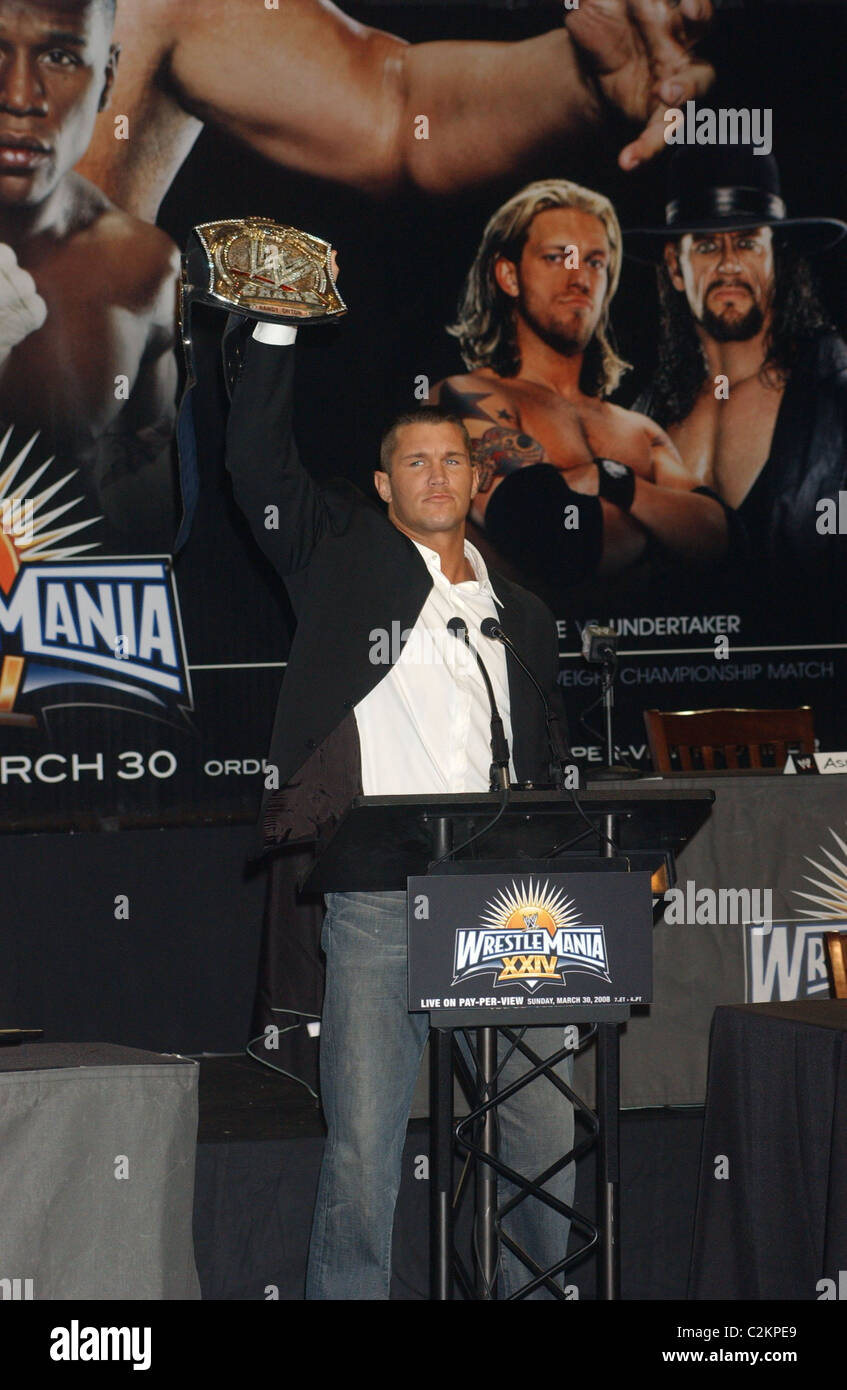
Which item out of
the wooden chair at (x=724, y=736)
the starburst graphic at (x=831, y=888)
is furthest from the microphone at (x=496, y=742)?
the wooden chair at (x=724, y=736)

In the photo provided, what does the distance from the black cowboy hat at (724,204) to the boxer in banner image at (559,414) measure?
20 centimetres

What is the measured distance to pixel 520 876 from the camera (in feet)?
6.71

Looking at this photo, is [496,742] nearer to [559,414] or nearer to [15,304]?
[15,304]

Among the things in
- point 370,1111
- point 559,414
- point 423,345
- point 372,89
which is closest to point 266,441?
point 370,1111

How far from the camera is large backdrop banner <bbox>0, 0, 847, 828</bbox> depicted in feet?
16.1

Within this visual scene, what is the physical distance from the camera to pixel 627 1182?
127 inches

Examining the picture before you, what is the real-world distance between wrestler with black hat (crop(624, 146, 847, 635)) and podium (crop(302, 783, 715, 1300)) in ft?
11.7

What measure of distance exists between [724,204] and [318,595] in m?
3.88

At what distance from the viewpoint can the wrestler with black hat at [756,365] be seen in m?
5.55

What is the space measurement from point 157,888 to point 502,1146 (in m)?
2.18

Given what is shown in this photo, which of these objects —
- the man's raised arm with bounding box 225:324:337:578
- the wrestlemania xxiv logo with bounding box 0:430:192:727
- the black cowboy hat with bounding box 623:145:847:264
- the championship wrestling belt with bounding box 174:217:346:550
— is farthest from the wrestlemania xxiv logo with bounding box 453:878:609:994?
the black cowboy hat with bounding box 623:145:847:264

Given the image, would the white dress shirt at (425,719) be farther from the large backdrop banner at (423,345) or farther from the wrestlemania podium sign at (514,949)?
the large backdrop banner at (423,345)
